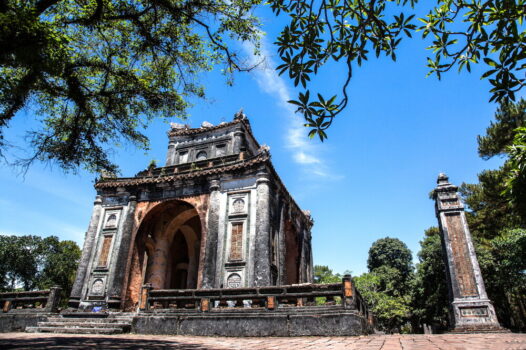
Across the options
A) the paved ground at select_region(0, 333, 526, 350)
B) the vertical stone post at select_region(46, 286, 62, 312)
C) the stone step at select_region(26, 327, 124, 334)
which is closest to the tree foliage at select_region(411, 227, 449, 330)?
the paved ground at select_region(0, 333, 526, 350)

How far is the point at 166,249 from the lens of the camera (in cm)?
2127

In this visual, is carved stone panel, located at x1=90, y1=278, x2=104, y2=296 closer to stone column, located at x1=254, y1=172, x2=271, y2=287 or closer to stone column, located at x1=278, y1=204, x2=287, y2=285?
stone column, located at x1=254, y1=172, x2=271, y2=287

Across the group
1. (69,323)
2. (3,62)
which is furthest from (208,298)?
(3,62)

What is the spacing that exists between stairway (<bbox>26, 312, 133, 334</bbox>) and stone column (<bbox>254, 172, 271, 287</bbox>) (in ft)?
19.5

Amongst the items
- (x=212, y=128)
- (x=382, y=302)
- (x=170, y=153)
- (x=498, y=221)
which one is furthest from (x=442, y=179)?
(x=382, y=302)

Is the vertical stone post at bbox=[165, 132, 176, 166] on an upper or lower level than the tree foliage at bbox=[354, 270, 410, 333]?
upper

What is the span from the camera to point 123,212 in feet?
63.6

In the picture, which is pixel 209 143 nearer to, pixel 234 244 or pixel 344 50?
pixel 234 244

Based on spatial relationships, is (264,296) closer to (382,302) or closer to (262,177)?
(262,177)

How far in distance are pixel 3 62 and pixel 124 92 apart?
2.95 meters

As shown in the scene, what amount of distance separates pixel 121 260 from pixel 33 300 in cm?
424

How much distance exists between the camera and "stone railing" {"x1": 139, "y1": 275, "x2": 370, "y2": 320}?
420 inches

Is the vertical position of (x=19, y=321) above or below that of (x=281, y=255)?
below

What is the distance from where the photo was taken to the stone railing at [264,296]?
10.7 metres
